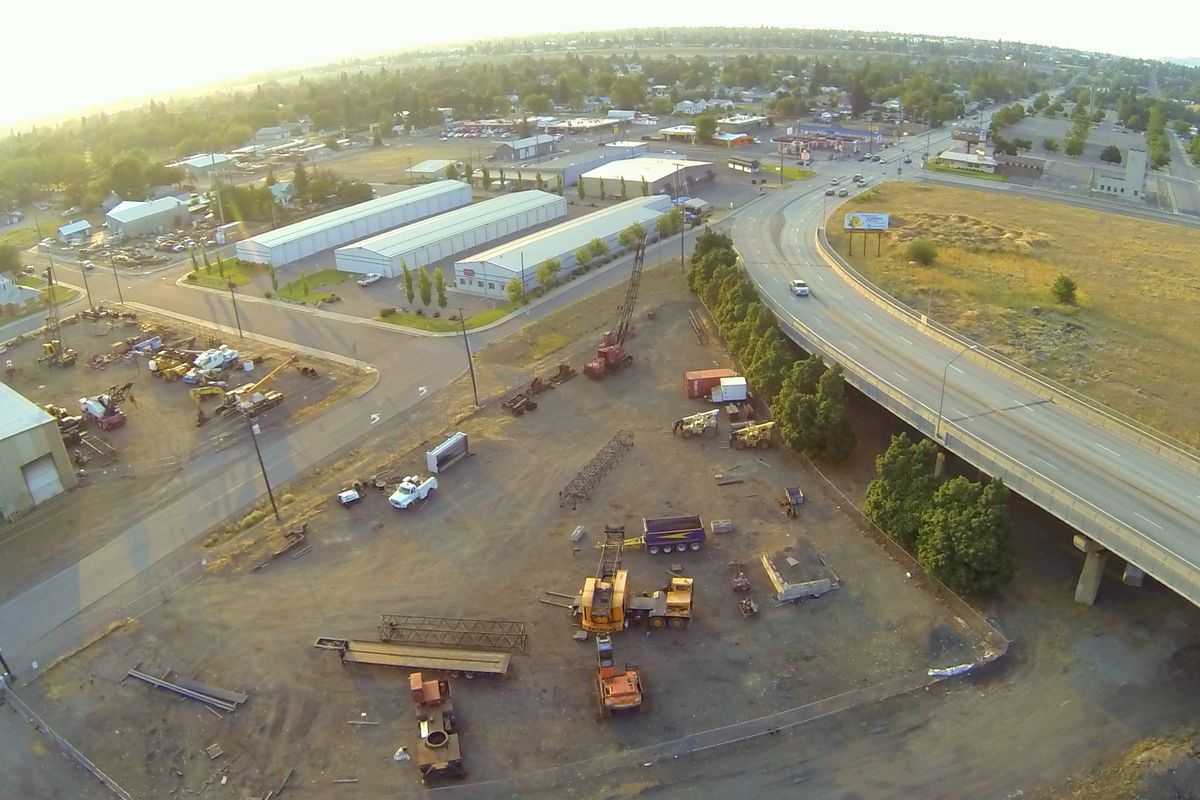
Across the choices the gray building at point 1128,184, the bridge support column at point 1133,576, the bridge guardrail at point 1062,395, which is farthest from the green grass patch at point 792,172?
the bridge support column at point 1133,576

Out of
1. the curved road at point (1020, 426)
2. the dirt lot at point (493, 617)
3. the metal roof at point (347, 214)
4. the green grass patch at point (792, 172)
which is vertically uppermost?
the metal roof at point (347, 214)

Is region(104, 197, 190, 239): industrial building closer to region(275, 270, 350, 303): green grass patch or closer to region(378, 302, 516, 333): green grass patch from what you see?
region(275, 270, 350, 303): green grass patch

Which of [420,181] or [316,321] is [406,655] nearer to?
[316,321]

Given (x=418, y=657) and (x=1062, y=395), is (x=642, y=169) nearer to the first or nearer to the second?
(x=1062, y=395)

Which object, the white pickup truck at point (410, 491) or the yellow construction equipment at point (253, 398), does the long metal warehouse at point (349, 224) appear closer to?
the yellow construction equipment at point (253, 398)

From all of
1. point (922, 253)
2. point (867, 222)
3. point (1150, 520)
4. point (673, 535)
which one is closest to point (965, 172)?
point (867, 222)

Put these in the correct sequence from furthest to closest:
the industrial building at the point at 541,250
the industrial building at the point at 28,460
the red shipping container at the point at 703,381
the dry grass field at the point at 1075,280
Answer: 1. the industrial building at the point at 541,250
2. the red shipping container at the point at 703,381
3. the dry grass field at the point at 1075,280
4. the industrial building at the point at 28,460
